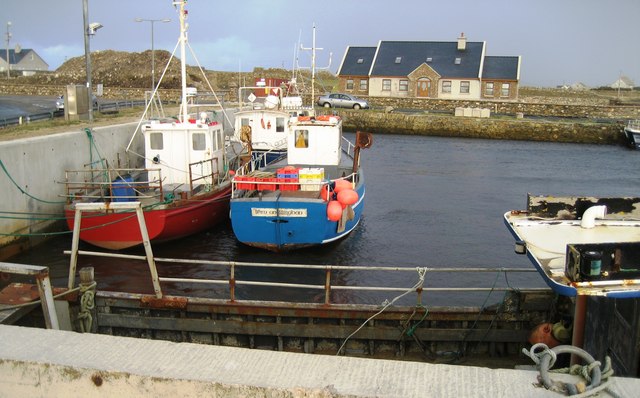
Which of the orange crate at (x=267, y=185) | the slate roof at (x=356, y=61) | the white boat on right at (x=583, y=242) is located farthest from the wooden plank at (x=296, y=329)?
the slate roof at (x=356, y=61)

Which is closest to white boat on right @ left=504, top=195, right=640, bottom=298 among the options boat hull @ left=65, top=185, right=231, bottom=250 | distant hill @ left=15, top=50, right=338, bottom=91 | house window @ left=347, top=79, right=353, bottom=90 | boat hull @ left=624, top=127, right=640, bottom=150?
boat hull @ left=65, top=185, right=231, bottom=250

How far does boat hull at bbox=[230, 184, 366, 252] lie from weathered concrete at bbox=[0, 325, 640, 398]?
11.4 meters

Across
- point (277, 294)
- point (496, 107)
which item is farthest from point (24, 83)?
point (277, 294)

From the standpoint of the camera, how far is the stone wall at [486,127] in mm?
47750

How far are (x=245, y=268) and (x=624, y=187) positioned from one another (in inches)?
888

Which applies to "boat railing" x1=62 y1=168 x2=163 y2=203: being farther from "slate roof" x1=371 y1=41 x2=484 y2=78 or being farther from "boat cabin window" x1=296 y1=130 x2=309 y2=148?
"slate roof" x1=371 y1=41 x2=484 y2=78

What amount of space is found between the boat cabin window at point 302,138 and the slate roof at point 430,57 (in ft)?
146

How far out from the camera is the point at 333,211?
14922mm

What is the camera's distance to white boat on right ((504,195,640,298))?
4445 mm

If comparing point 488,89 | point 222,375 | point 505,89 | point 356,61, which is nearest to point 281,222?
point 222,375

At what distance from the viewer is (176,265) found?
51.4ft

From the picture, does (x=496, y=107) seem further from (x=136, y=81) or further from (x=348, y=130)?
(x=136, y=81)

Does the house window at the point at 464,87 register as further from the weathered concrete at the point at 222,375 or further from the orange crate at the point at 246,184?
the weathered concrete at the point at 222,375

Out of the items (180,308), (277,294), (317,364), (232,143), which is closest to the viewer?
(317,364)
